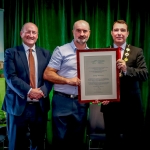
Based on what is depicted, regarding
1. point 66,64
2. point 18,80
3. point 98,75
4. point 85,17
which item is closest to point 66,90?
point 66,64

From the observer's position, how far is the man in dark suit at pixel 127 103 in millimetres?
2814

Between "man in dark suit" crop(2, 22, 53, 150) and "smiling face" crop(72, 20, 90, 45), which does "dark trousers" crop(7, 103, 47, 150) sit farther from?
"smiling face" crop(72, 20, 90, 45)

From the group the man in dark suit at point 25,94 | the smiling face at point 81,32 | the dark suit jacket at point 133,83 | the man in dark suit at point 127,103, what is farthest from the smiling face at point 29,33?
the dark suit jacket at point 133,83

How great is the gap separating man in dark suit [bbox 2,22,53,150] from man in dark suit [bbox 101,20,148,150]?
729 mm

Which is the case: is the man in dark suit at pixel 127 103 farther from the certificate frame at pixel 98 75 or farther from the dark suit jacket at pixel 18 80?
the dark suit jacket at pixel 18 80

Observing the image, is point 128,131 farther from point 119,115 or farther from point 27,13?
point 27,13

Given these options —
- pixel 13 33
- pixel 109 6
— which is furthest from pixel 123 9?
pixel 13 33

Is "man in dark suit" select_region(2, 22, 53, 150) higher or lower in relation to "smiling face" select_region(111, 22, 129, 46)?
lower

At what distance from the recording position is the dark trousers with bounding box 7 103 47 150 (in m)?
2.95

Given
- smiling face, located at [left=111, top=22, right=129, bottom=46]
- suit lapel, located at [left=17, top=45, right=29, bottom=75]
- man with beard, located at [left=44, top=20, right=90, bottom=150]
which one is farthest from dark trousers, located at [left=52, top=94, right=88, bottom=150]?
smiling face, located at [left=111, top=22, right=129, bottom=46]

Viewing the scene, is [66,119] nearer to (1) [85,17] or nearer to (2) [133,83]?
(2) [133,83]

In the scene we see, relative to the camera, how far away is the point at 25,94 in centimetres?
285

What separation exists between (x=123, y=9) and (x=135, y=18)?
223 mm

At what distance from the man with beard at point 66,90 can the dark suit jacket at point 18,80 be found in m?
0.10
